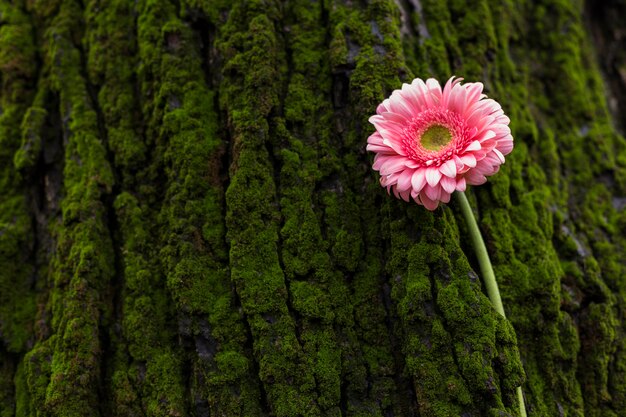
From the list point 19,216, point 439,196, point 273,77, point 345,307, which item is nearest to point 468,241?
point 439,196

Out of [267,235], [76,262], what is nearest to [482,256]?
[267,235]

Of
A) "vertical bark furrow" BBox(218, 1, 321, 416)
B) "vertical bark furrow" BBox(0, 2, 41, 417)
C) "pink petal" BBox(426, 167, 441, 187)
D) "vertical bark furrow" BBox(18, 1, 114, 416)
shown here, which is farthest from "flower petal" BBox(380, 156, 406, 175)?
"vertical bark furrow" BBox(0, 2, 41, 417)

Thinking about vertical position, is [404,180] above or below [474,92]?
below

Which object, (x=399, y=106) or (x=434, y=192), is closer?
(x=434, y=192)

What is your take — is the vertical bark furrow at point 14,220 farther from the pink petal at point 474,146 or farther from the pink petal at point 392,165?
the pink petal at point 474,146

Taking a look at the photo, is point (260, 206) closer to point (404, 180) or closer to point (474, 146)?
point (404, 180)

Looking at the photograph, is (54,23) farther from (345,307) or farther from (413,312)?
(413,312)
